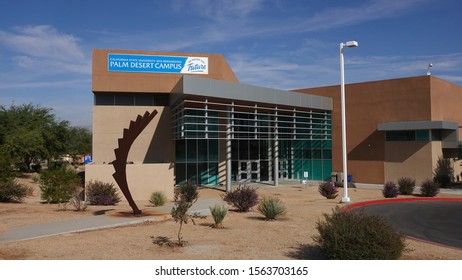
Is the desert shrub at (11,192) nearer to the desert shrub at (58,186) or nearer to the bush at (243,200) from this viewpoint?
the desert shrub at (58,186)

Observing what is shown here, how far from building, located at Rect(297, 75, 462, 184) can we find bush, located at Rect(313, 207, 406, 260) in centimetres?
2747

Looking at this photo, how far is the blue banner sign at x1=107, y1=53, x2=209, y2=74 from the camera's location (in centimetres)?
3406

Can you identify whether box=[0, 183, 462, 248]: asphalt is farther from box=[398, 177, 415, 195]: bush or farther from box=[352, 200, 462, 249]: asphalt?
box=[398, 177, 415, 195]: bush

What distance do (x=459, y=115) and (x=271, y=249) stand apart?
35188 mm

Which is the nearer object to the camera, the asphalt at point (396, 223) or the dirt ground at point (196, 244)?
the dirt ground at point (196, 244)

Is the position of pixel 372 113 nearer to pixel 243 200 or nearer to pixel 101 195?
pixel 243 200

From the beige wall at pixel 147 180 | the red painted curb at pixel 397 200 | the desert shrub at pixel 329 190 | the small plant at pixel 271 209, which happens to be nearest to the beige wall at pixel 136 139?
the beige wall at pixel 147 180

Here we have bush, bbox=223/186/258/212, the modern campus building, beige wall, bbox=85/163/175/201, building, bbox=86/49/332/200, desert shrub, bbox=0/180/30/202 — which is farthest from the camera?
the modern campus building

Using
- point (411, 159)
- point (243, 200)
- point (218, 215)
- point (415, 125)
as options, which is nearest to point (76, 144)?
point (411, 159)

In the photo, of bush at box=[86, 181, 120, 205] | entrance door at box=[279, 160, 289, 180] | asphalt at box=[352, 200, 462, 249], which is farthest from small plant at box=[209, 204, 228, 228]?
entrance door at box=[279, 160, 289, 180]

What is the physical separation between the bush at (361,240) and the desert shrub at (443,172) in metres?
27.0

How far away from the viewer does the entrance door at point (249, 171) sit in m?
37.5

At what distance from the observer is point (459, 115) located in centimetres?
3853
